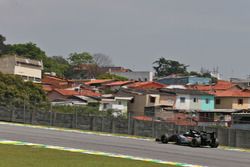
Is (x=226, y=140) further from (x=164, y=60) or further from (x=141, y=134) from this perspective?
(x=164, y=60)

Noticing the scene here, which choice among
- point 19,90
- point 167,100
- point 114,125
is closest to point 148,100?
point 167,100

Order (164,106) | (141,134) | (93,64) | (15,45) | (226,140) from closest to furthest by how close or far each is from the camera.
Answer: (226,140), (141,134), (164,106), (15,45), (93,64)

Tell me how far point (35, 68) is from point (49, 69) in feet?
100

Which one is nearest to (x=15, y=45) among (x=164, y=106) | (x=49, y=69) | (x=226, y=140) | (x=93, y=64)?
(x=49, y=69)

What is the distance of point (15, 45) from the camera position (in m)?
130

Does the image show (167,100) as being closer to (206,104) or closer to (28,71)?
(206,104)

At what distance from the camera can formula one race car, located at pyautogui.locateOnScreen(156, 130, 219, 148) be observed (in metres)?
27.8

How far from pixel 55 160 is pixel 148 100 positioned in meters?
61.6

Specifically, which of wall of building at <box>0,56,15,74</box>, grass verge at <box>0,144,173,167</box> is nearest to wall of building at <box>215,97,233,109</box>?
wall of building at <box>0,56,15,74</box>

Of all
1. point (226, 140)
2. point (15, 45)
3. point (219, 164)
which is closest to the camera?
point (219, 164)

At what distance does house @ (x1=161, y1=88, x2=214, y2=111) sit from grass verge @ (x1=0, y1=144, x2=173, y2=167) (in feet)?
207

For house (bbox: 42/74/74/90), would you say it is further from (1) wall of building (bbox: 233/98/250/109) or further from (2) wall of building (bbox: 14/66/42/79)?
(1) wall of building (bbox: 233/98/250/109)

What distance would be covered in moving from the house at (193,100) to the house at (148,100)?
132 cm

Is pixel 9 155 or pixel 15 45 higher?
pixel 15 45
